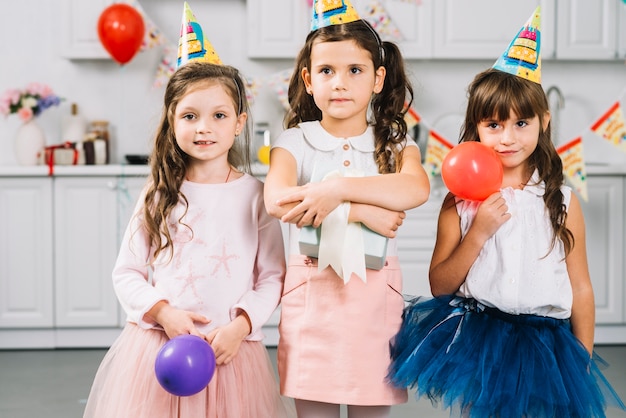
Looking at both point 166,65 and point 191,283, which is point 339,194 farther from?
point 166,65

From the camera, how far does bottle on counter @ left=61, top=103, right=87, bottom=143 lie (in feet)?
14.0

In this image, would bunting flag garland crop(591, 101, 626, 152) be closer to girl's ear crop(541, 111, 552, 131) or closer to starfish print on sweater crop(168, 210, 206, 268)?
girl's ear crop(541, 111, 552, 131)

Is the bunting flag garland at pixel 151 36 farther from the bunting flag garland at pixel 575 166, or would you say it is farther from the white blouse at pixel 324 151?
the white blouse at pixel 324 151

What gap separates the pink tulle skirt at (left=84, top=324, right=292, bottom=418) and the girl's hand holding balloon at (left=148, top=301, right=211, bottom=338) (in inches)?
2.4

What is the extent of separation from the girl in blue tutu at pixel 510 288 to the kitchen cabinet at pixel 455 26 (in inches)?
96.3

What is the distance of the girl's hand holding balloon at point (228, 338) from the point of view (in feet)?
5.60

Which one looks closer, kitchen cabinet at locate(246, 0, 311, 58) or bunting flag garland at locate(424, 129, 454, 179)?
bunting flag garland at locate(424, 129, 454, 179)

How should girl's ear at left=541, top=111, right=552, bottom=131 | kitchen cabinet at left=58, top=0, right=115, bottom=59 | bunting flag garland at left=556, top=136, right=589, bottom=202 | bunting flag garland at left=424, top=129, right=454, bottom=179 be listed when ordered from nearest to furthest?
girl's ear at left=541, top=111, right=552, bottom=131 < bunting flag garland at left=556, top=136, right=589, bottom=202 < bunting flag garland at left=424, top=129, right=454, bottom=179 < kitchen cabinet at left=58, top=0, right=115, bottom=59

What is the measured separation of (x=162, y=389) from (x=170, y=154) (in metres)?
0.51

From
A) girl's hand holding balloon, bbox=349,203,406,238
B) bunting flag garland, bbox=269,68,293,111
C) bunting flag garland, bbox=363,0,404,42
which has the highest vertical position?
bunting flag garland, bbox=363,0,404,42

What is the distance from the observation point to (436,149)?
11.8ft

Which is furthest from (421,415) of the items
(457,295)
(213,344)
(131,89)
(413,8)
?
(131,89)

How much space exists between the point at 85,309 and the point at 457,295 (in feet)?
8.41

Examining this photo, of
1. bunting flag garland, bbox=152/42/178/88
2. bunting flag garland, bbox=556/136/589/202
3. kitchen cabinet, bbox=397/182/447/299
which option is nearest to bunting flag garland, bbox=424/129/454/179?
kitchen cabinet, bbox=397/182/447/299
